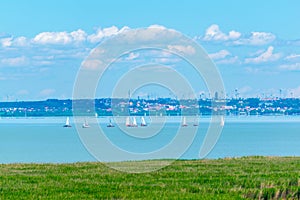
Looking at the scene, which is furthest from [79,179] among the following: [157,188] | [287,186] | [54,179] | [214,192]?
[287,186]

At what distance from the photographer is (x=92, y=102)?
110ft

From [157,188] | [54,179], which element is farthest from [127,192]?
[54,179]

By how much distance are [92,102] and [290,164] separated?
9301 millimetres

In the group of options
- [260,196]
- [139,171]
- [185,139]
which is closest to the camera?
[260,196]

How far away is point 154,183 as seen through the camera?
2547 centimetres

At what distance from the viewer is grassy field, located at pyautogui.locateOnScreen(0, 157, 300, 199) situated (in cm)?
2288

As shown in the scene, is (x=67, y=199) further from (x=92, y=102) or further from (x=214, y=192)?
(x=92, y=102)

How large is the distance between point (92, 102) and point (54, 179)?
7.36 m

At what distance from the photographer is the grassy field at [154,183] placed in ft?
75.0

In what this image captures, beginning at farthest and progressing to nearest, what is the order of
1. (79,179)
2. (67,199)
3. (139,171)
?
(139,171), (79,179), (67,199)

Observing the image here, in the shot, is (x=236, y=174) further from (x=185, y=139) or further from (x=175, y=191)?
(x=185, y=139)

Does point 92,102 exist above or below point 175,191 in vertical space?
above

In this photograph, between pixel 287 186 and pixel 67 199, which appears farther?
pixel 287 186

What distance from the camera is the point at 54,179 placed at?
1051 inches
